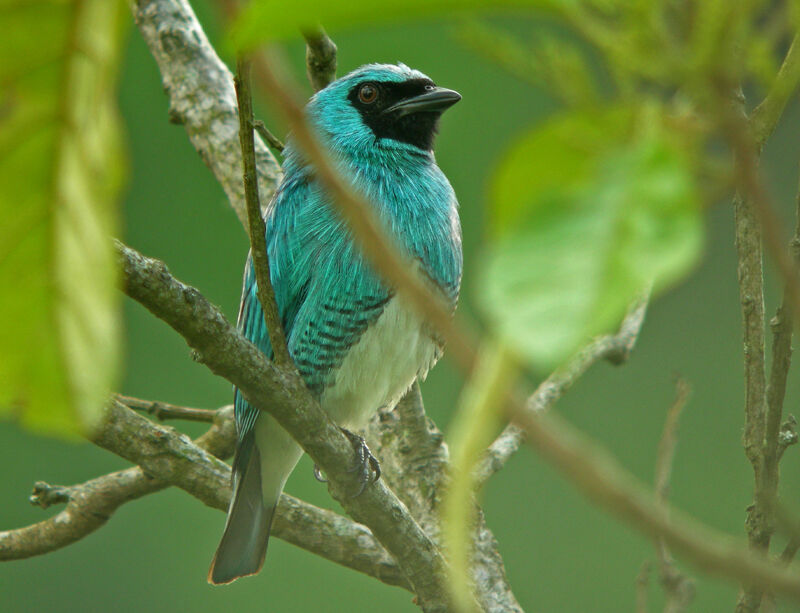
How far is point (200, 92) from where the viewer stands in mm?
3486

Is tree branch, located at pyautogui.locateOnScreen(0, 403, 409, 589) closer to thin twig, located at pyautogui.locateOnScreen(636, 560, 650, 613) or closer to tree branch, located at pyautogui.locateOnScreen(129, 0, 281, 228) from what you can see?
thin twig, located at pyautogui.locateOnScreen(636, 560, 650, 613)

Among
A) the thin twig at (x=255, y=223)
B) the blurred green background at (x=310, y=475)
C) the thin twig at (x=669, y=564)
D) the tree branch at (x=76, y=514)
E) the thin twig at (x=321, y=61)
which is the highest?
the thin twig at (x=321, y=61)

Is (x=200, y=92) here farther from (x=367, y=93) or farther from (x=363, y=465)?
(x=363, y=465)

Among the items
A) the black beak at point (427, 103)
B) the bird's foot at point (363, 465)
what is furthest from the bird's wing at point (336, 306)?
the black beak at point (427, 103)

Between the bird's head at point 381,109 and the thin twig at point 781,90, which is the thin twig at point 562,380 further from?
the thin twig at point 781,90

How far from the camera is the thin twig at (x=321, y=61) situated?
3.01m

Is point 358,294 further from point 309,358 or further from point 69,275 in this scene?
point 69,275

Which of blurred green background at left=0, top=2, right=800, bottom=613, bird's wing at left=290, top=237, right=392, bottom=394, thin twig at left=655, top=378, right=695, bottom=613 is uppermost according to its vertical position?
bird's wing at left=290, top=237, right=392, bottom=394

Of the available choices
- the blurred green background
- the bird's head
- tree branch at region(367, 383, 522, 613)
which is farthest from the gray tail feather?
the blurred green background

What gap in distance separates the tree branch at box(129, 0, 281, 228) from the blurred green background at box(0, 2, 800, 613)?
2.98m

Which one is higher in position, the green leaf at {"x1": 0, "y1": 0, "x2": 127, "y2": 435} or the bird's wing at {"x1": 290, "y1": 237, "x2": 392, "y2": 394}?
the green leaf at {"x1": 0, "y1": 0, "x2": 127, "y2": 435}

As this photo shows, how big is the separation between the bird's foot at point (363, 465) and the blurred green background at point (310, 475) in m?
3.48

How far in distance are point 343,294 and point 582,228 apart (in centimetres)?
277

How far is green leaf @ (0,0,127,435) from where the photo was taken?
50 cm
